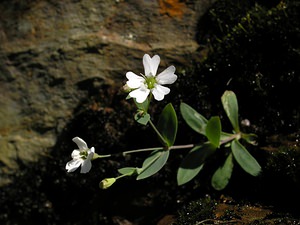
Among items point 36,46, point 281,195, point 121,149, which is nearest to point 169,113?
point 121,149

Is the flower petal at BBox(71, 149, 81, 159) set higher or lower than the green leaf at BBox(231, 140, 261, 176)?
lower

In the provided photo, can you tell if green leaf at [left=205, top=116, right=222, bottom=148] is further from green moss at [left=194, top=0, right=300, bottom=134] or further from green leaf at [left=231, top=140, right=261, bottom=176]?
green moss at [left=194, top=0, right=300, bottom=134]

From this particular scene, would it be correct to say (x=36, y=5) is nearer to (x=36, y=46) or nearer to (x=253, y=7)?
(x=36, y=46)

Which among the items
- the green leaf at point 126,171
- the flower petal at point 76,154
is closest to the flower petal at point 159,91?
the green leaf at point 126,171

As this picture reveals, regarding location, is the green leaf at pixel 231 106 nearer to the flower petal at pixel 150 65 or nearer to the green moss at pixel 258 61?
the green moss at pixel 258 61

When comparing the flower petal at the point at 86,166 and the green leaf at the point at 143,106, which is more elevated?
the green leaf at the point at 143,106

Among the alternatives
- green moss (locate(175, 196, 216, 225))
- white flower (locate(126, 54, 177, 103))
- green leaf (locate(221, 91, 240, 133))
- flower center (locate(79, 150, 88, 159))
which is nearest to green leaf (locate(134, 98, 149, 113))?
white flower (locate(126, 54, 177, 103))
